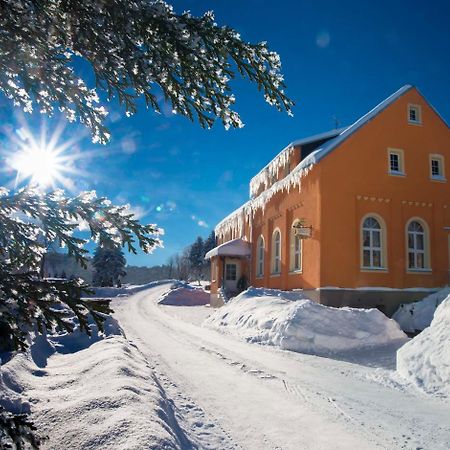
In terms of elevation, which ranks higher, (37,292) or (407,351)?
(37,292)

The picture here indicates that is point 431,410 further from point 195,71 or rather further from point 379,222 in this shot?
point 379,222

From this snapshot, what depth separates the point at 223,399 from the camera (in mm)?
5520

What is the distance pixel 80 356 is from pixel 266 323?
690 centimetres

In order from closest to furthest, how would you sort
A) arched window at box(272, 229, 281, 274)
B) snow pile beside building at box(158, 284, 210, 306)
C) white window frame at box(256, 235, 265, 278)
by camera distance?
1. arched window at box(272, 229, 281, 274)
2. white window frame at box(256, 235, 265, 278)
3. snow pile beside building at box(158, 284, 210, 306)

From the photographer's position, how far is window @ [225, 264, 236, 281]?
2527cm

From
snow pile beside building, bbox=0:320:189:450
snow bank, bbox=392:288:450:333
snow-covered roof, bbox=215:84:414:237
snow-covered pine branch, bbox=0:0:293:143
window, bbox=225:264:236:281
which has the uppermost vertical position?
snow-covered roof, bbox=215:84:414:237

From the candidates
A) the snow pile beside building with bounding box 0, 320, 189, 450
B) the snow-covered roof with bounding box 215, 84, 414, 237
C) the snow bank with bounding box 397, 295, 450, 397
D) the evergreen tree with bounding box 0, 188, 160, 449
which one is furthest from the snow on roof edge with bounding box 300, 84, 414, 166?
the evergreen tree with bounding box 0, 188, 160, 449

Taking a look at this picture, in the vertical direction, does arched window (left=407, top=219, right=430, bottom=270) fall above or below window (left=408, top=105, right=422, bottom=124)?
below

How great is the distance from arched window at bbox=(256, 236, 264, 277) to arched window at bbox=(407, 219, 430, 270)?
8.03 metres

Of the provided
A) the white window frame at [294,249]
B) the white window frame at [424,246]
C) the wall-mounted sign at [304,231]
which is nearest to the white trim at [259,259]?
the white window frame at [294,249]

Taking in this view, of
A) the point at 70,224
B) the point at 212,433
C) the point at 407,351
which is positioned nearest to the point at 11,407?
the point at 70,224

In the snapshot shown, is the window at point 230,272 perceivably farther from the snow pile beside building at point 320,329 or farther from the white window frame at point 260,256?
the snow pile beside building at point 320,329

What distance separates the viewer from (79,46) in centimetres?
336

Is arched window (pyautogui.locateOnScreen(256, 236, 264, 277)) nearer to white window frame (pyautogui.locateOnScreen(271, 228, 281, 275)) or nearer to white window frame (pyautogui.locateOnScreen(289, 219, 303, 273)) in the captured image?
white window frame (pyautogui.locateOnScreen(271, 228, 281, 275))
